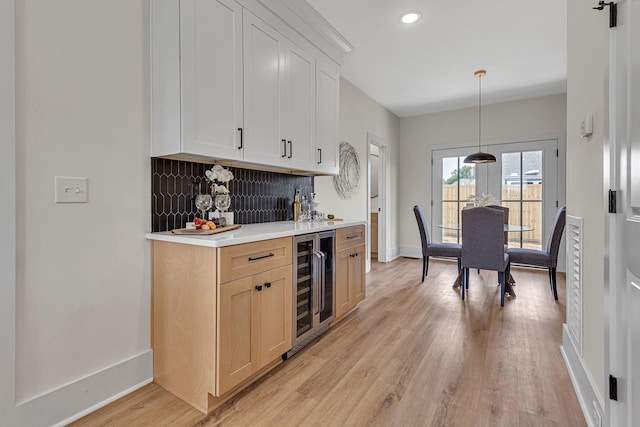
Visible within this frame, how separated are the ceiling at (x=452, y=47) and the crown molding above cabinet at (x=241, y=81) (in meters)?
0.44

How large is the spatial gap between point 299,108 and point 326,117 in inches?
17.6

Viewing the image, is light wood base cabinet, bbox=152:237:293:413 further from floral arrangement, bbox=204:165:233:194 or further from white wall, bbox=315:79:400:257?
white wall, bbox=315:79:400:257

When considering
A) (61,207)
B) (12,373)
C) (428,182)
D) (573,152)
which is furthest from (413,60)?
(12,373)

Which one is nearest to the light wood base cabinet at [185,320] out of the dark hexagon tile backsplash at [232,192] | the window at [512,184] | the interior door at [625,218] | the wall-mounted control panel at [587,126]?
the dark hexagon tile backsplash at [232,192]

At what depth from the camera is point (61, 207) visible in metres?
1.51

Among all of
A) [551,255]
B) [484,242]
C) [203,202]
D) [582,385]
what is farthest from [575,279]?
[203,202]

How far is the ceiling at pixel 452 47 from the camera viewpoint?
2.68 m

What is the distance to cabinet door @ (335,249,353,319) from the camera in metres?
2.66

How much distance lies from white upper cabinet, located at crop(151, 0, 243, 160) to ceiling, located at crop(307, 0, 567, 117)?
3.70 ft

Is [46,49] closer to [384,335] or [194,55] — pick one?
[194,55]

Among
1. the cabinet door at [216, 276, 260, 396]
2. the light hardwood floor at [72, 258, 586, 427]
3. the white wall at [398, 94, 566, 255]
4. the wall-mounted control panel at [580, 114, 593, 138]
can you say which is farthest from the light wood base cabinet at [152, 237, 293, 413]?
the white wall at [398, 94, 566, 255]

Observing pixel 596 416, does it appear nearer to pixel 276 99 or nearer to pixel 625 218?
pixel 625 218

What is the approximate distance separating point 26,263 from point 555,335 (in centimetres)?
350

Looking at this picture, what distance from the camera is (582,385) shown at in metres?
1.64
